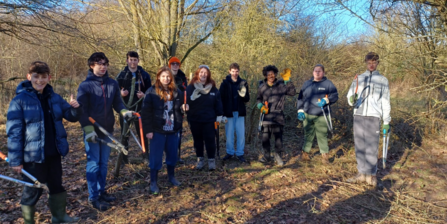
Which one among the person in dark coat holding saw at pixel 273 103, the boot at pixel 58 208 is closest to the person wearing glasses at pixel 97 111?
the boot at pixel 58 208

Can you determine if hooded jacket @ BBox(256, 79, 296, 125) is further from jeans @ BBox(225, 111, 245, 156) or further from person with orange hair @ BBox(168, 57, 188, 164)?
person with orange hair @ BBox(168, 57, 188, 164)

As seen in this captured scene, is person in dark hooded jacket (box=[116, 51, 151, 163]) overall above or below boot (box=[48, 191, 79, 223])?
above

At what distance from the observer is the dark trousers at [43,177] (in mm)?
3028

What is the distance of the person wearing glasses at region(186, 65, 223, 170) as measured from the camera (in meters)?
4.96

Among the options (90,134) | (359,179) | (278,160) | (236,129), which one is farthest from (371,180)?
(90,134)

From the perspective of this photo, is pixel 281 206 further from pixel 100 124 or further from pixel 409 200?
pixel 100 124

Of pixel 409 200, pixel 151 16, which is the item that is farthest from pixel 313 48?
pixel 409 200

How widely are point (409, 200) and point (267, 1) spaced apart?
7226mm

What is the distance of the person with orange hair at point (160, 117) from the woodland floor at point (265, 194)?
1.76 feet

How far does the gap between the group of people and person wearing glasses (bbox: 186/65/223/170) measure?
2 centimetres

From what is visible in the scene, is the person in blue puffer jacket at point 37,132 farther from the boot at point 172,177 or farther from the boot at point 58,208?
the boot at point 172,177

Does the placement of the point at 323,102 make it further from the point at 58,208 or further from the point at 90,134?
the point at 58,208

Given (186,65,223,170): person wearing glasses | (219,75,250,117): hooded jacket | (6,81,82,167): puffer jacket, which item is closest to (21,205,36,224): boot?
(6,81,82,167): puffer jacket

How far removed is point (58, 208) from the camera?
133 inches
